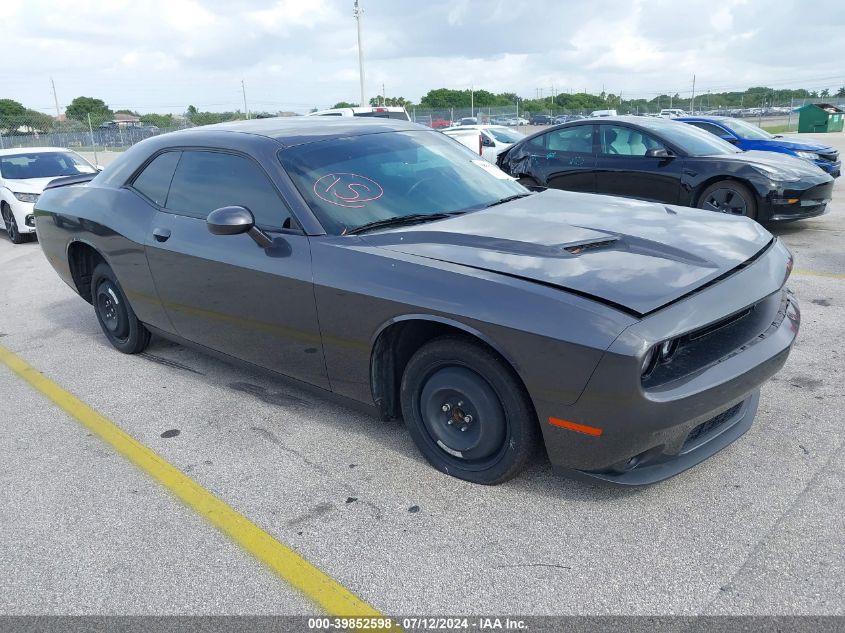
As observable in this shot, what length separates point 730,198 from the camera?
26.1 ft

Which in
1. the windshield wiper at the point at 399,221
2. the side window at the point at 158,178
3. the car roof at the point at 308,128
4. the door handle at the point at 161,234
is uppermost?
the car roof at the point at 308,128

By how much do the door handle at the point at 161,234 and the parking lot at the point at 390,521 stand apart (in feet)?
3.25

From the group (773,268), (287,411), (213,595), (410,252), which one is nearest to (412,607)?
(213,595)

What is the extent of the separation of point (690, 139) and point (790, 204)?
1437mm

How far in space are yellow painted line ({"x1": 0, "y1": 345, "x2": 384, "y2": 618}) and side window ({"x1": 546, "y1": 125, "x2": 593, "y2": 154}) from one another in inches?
266

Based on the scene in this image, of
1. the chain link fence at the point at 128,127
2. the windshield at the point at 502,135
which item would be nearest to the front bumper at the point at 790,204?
the windshield at the point at 502,135

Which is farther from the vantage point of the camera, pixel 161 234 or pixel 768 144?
pixel 768 144

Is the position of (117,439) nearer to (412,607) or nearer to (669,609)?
(412,607)

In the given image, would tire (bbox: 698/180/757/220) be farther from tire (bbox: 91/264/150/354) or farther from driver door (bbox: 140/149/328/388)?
tire (bbox: 91/264/150/354)

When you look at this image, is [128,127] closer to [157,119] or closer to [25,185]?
[157,119]

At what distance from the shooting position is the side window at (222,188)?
11.9 feet

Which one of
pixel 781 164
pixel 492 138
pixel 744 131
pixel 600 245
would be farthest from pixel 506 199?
pixel 492 138

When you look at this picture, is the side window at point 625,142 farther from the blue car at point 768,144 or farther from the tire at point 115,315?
the tire at point 115,315

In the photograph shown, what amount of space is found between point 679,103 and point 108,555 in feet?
173
